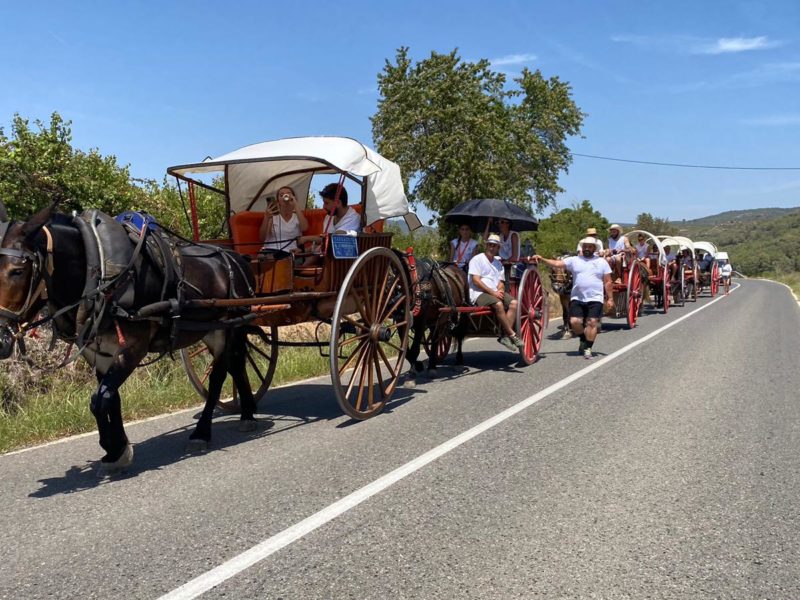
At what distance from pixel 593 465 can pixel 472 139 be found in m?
28.5

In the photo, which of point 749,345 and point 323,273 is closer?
point 323,273

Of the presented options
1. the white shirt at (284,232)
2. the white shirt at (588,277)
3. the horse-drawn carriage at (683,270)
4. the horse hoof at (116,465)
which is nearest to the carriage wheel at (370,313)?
the white shirt at (284,232)

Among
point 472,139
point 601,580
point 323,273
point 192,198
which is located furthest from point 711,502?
point 472,139

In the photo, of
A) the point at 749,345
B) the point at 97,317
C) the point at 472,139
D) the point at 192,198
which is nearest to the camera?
the point at 97,317

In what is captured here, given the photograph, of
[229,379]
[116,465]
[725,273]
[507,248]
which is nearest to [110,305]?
[116,465]

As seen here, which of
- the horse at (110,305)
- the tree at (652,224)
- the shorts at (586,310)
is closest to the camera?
the horse at (110,305)

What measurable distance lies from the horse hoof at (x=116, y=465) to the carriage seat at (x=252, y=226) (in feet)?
9.15

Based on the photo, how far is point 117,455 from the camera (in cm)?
510

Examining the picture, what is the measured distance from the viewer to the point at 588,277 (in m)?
11.3

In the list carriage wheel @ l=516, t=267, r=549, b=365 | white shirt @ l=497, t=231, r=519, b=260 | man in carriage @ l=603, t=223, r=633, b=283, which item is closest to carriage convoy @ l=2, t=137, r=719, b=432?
carriage wheel @ l=516, t=267, r=549, b=365

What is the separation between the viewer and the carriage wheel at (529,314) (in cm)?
1018

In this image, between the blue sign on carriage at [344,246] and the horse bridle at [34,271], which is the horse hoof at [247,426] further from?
the horse bridle at [34,271]

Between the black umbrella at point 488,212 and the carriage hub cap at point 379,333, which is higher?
the black umbrella at point 488,212

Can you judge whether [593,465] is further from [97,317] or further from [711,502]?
[97,317]
